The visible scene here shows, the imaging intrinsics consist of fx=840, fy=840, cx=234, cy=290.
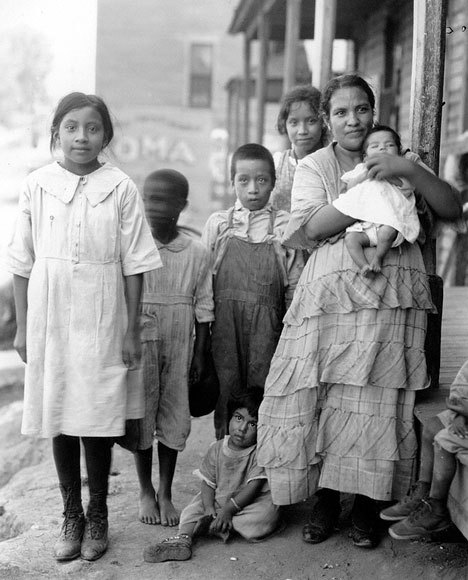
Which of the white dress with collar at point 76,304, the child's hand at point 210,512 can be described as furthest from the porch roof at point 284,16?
the child's hand at point 210,512

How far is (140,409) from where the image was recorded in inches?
142

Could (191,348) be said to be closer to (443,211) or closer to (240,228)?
(240,228)

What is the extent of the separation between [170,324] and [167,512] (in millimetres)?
894

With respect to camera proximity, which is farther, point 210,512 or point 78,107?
point 210,512

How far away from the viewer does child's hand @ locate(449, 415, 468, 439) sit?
2.90 meters

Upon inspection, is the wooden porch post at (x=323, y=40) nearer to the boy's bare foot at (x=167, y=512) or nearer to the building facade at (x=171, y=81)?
the boy's bare foot at (x=167, y=512)

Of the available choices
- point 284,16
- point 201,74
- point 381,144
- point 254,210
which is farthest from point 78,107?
point 201,74

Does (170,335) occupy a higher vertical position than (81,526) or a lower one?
higher

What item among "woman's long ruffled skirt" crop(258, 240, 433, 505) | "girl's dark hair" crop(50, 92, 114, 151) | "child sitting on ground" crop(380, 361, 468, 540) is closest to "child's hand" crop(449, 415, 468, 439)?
"child sitting on ground" crop(380, 361, 468, 540)

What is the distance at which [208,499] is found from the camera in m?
3.85

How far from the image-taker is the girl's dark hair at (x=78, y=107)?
3.47 meters

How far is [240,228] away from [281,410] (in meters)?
0.98

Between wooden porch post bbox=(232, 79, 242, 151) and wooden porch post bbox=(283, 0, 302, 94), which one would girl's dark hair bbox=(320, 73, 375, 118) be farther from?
wooden porch post bbox=(232, 79, 242, 151)

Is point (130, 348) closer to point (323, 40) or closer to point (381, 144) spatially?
point (381, 144)
